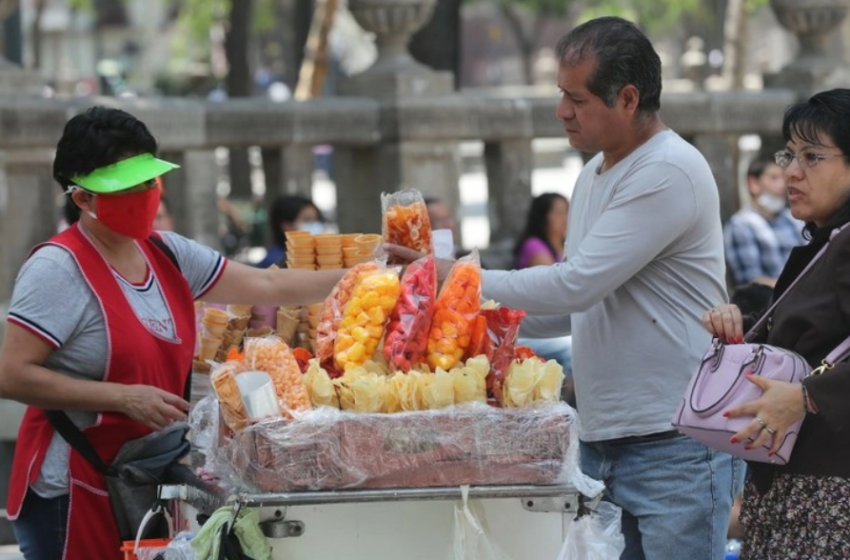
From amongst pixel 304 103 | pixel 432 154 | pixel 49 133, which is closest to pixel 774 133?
pixel 432 154

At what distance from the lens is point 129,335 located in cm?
441

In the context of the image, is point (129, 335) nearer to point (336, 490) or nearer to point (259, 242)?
point (336, 490)

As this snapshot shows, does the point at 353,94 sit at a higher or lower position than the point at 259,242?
higher

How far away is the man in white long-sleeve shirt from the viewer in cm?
427

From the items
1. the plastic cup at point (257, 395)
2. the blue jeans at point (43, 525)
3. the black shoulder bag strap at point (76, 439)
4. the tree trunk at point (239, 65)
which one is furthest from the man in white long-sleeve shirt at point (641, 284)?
the tree trunk at point (239, 65)

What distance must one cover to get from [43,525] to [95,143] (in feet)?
3.47

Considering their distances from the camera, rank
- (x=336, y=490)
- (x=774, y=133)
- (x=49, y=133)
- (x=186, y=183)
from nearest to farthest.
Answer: (x=336, y=490)
(x=49, y=133)
(x=186, y=183)
(x=774, y=133)

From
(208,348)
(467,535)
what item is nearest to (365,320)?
(467,535)

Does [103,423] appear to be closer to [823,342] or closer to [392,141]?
[823,342]

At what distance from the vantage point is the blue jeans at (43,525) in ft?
14.7

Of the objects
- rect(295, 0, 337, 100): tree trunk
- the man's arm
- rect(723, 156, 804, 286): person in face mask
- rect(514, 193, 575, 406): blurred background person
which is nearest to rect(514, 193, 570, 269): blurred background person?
rect(514, 193, 575, 406): blurred background person

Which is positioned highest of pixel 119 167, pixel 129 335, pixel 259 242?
pixel 119 167

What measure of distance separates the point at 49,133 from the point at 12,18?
4934 millimetres

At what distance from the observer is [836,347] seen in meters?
3.77
